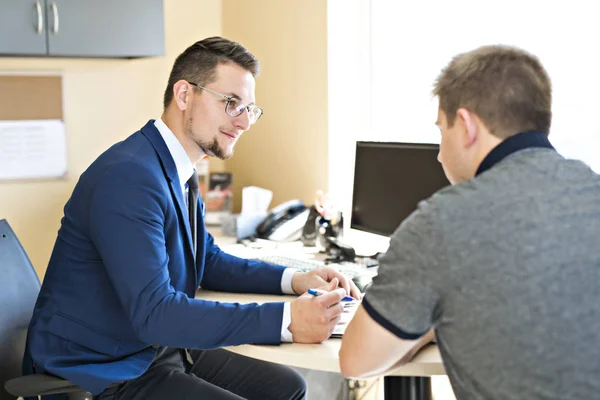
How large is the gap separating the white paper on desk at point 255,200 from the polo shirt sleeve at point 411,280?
2.26 m

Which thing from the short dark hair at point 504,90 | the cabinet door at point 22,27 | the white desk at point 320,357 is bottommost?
the white desk at point 320,357

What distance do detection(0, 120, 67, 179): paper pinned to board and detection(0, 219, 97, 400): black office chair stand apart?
1.20 meters

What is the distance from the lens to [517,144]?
134cm

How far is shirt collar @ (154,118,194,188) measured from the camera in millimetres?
2111

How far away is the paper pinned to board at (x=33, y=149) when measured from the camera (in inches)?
133

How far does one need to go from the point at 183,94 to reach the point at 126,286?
667 mm

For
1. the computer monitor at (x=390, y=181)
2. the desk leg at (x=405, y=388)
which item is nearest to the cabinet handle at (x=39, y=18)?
the computer monitor at (x=390, y=181)

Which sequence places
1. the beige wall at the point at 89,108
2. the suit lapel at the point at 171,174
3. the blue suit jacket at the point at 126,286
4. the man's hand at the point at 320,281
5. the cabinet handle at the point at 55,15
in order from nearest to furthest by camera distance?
1. the blue suit jacket at the point at 126,286
2. the suit lapel at the point at 171,174
3. the man's hand at the point at 320,281
4. the cabinet handle at the point at 55,15
5. the beige wall at the point at 89,108

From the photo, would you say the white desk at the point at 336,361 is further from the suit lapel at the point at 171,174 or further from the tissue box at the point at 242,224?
the tissue box at the point at 242,224

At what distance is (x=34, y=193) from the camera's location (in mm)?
3439

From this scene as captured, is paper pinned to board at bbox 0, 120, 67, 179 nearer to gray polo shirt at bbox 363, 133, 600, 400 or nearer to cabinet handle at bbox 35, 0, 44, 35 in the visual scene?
cabinet handle at bbox 35, 0, 44, 35

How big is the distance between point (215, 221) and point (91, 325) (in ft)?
5.85

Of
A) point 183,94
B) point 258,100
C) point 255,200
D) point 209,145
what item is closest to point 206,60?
point 183,94

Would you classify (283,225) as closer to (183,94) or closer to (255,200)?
(255,200)
